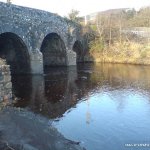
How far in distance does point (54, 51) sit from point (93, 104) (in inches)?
737

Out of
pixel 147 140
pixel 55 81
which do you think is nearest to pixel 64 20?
pixel 55 81

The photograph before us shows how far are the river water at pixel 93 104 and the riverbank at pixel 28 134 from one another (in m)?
0.70

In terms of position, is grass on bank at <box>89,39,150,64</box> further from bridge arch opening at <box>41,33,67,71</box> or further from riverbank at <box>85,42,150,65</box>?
bridge arch opening at <box>41,33,67,71</box>

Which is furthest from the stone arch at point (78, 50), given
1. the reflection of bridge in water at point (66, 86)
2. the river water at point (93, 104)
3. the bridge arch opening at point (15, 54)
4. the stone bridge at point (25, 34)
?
the bridge arch opening at point (15, 54)

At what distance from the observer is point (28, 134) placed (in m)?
11.8

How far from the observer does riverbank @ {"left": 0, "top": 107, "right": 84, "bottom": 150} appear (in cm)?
1068

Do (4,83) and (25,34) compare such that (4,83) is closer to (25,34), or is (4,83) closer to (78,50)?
(25,34)

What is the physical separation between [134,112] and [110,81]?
31.5 ft

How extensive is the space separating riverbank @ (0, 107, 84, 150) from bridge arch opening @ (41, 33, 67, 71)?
21577 millimetres

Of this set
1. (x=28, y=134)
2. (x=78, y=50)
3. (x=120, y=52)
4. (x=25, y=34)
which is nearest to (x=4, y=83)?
(x=28, y=134)

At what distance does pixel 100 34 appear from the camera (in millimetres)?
44688

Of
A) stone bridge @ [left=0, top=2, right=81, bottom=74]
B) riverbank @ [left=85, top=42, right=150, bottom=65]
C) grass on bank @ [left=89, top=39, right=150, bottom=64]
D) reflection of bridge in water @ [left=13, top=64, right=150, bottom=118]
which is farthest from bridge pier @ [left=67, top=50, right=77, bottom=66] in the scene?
grass on bank @ [left=89, top=39, right=150, bottom=64]

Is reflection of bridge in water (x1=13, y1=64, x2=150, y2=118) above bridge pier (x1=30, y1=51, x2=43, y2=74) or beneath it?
beneath

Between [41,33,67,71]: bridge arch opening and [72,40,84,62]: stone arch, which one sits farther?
[72,40,84,62]: stone arch
